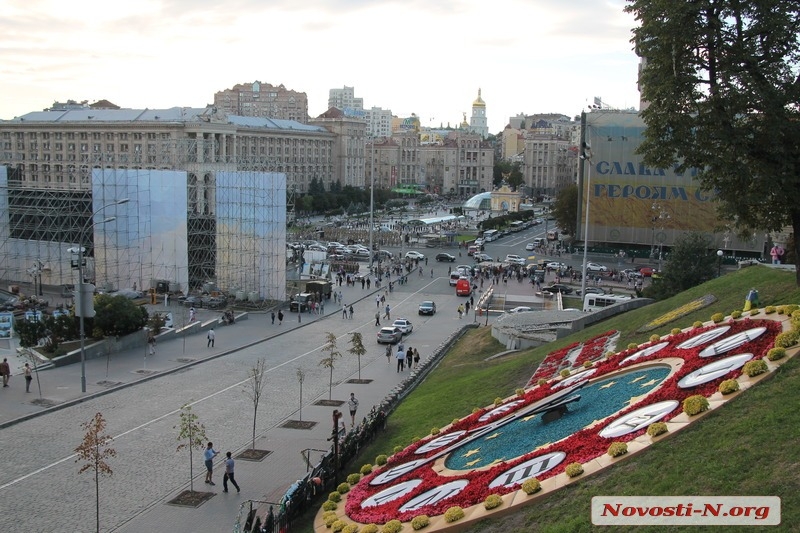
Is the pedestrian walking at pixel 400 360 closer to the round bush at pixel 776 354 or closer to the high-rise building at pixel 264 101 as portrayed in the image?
the round bush at pixel 776 354

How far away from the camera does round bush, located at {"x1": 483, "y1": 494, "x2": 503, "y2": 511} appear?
412 inches

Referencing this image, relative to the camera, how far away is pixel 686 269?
32.2 meters

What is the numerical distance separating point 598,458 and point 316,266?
43939 mm

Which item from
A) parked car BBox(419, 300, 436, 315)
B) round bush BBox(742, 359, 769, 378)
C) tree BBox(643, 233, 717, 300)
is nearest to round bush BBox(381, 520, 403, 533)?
round bush BBox(742, 359, 769, 378)

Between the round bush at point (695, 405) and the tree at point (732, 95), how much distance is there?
6606 millimetres

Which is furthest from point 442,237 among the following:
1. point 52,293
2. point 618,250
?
point 52,293

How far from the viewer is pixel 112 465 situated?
17.8 m

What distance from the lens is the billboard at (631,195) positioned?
65250mm

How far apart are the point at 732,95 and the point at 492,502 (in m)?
10.3

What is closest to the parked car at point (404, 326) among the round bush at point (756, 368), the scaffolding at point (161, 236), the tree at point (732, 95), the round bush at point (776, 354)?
the scaffolding at point (161, 236)

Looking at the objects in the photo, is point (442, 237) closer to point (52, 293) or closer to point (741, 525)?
point (52, 293)

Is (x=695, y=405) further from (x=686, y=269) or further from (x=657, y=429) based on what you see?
(x=686, y=269)

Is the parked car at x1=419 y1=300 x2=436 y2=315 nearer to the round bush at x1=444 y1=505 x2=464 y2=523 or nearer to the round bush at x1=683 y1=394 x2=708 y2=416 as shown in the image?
the round bush at x1=683 y1=394 x2=708 y2=416

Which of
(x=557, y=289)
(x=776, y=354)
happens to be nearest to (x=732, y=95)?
(x=776, y=354)
